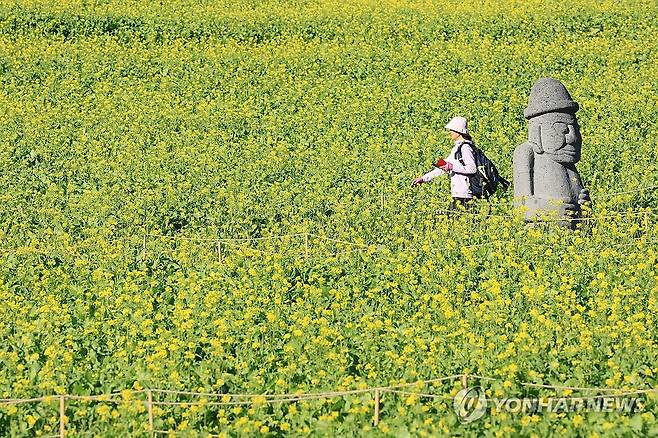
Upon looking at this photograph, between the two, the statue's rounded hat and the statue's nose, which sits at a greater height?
the statue's rounded hat

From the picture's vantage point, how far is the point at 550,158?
13641mm

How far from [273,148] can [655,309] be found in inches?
404

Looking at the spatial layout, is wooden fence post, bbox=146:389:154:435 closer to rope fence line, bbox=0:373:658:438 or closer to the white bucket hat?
rope fence line, bbox=0:373:658:438

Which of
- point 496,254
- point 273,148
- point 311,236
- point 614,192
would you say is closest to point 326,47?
point 273,148

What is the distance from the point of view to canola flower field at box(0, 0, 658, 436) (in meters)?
9.12

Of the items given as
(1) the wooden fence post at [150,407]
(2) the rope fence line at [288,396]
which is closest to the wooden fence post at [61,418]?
(2) the rope fence line at [288,396]

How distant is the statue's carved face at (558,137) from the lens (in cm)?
1358

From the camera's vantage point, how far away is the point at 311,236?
46.2ft

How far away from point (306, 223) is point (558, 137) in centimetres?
301

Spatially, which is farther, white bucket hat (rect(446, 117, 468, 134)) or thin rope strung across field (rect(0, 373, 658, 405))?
white bucket hat (rect(446, 117, 468, 134))

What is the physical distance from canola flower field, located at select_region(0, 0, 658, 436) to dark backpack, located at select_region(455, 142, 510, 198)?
310 mm

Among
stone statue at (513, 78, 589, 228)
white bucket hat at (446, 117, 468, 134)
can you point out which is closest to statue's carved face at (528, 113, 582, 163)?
stone statue at (513, 78, 589, 228)

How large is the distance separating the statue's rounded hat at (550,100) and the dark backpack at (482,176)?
78 cm

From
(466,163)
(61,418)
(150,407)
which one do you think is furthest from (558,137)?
(61,418)
